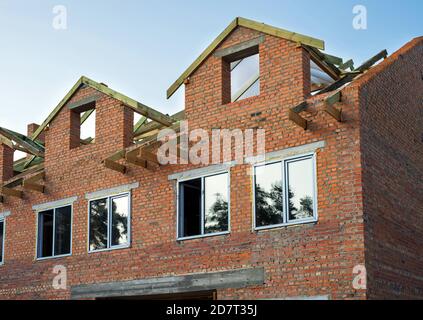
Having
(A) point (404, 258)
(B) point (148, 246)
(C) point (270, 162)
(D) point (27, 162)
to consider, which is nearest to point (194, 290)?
(B) point (148, 246)

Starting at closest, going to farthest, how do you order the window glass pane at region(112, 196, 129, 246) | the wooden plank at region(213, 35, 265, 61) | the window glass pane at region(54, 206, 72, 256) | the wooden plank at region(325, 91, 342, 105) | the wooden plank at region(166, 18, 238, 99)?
the wooden plank at region(325, 91, 342, 105) < the wooden plank at region(213, 35, 265, 61) < the wooden plank at region(166, 18, 238, 99) < the window glass pane at region(112, 196, 129, 246) < the window glass pane at region(54, 206, 72, 256)

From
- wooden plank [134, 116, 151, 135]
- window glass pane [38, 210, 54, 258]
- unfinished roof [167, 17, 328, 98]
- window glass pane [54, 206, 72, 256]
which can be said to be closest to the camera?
unfinished roof [167, 17, 328, 98]

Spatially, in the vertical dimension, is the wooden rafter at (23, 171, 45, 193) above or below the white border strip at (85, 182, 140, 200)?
above

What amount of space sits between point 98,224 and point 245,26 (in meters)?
6.79

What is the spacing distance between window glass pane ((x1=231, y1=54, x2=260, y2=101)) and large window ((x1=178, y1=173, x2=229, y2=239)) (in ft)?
10.1

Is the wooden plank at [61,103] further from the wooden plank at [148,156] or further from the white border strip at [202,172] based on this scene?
the white border strip at [202,172]

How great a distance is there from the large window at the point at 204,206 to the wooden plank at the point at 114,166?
6.75 ft

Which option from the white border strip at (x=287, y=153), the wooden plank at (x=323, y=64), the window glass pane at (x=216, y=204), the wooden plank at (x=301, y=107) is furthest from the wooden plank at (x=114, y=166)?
the wooden plank at (x=323, y=64)

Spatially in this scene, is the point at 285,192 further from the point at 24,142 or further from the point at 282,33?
the point at 24,142

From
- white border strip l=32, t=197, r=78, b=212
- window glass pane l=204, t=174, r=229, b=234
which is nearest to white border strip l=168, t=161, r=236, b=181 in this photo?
window glass pane l=204, t=174, r=229, b=234

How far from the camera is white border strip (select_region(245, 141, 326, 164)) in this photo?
1555 centimetres

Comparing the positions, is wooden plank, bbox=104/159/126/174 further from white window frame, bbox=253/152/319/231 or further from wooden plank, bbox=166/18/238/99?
white window frame, bbox=253/152/319/231

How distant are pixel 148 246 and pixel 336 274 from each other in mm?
5444

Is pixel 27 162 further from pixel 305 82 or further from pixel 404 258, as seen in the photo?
pixel 404 258
